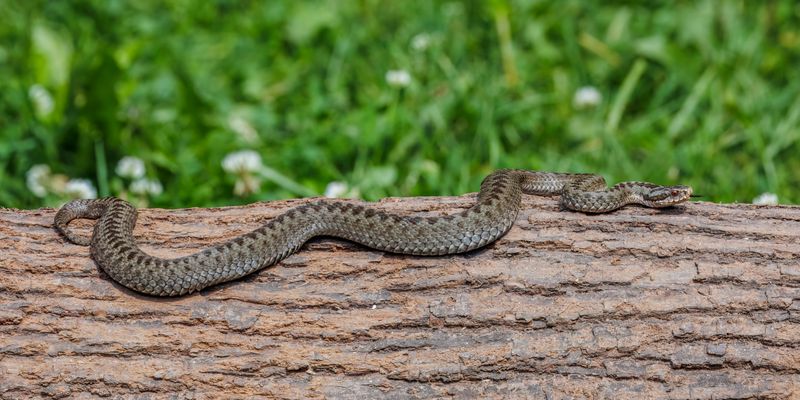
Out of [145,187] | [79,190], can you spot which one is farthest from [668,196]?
[79,190]

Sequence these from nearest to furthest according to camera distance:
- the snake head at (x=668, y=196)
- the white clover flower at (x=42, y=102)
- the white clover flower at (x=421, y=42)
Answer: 1. the snake head at (x=668, y=196)
2. the white clover flower at (x=42, y=102)
3. the white clover flower at (x=421, y=42)

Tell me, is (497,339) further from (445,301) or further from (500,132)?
(500,132)

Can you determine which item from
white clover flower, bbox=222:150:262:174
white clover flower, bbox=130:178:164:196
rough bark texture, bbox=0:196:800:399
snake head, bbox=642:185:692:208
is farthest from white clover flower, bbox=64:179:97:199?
snake head, bbox=642:185:692:208

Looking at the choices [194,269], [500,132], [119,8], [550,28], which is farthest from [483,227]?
[119,8]

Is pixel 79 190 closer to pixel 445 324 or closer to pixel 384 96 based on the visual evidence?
pixel 384 96

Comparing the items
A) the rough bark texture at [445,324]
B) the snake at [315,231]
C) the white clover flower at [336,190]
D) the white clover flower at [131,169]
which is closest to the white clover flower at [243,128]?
the white clover flower at [131,169]

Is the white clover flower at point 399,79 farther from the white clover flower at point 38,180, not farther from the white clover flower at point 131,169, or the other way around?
the white clover flower at point 38,180

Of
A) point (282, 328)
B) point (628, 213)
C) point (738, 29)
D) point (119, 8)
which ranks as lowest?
point (282, 328)

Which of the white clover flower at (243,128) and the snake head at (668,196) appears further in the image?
the white clover flower at (243,128)
